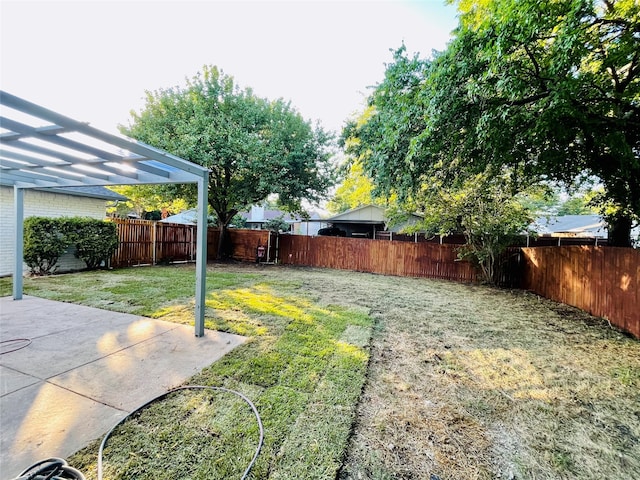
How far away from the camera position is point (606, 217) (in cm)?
A: 620

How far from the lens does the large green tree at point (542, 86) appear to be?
327cm

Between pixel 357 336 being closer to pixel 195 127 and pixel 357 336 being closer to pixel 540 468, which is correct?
pixel 540 468

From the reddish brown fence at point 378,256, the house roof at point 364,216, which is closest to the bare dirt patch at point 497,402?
the reddish brown fence at point 378,256

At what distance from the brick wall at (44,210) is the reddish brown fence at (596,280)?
42.8ft

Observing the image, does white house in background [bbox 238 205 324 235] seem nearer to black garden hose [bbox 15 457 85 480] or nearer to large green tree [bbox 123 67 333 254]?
large green tree [bbox 123 67 333 254]

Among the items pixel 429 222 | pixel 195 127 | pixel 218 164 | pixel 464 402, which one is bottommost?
pixel 464 402

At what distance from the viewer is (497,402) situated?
248 centimetres

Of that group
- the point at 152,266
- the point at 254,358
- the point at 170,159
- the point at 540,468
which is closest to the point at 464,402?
the point at 540,468

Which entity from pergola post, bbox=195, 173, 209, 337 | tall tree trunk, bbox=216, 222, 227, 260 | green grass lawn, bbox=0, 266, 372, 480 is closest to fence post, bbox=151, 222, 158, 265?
tall tree trunk, bbox=216, 222, 227, 260

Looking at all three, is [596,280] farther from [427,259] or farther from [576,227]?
[576,227]

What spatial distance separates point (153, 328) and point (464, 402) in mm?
3904

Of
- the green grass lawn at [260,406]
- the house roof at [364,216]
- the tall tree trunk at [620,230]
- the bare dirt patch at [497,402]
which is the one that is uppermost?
the house roof at [364,216]

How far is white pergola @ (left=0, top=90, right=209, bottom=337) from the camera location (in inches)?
→ 90.1

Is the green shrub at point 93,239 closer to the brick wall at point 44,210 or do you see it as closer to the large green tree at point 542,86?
the brick wall at point 44,210
